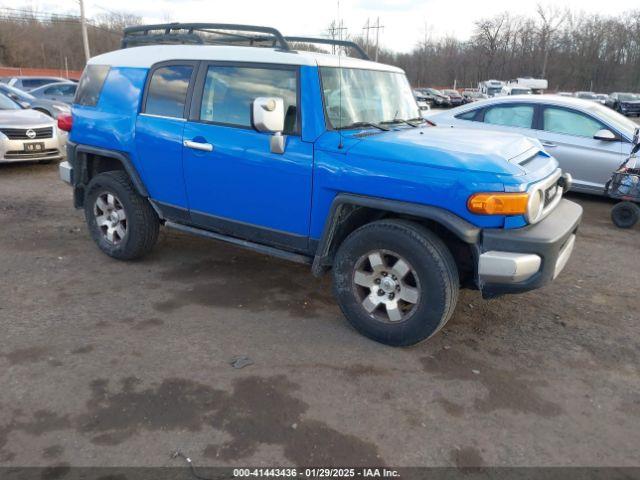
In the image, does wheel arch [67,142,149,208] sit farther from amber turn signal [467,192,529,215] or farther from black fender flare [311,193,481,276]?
amber turn signal [467,192,529,215]

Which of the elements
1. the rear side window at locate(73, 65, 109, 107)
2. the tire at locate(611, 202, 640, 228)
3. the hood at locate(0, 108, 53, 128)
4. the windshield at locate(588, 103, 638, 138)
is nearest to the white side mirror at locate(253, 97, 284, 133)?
the rear side window at locate(73, 65, 109, 107)

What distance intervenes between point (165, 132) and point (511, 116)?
5844 mm

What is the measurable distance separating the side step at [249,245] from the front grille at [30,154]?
6.24 meters

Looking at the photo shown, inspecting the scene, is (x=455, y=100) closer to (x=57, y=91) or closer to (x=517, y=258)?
(x=57, y=91)

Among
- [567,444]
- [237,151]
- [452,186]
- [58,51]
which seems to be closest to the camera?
[567,444]

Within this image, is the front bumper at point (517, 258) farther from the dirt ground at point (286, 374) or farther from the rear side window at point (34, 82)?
the rear side window at point (34, 82)

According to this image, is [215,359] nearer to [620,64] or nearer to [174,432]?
[174,432]

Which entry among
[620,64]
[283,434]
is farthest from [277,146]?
[620,64]

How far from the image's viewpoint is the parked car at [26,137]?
30.9ft

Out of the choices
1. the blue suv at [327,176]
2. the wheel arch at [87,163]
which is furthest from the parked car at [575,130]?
the wheel arch at [87,163]

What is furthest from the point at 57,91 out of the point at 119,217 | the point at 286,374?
the point at 286,374

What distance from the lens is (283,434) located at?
2840 millimetres

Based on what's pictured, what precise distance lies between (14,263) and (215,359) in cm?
295

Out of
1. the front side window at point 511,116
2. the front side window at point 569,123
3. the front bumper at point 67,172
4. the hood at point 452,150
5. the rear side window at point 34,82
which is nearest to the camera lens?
the hood at point 452,150
